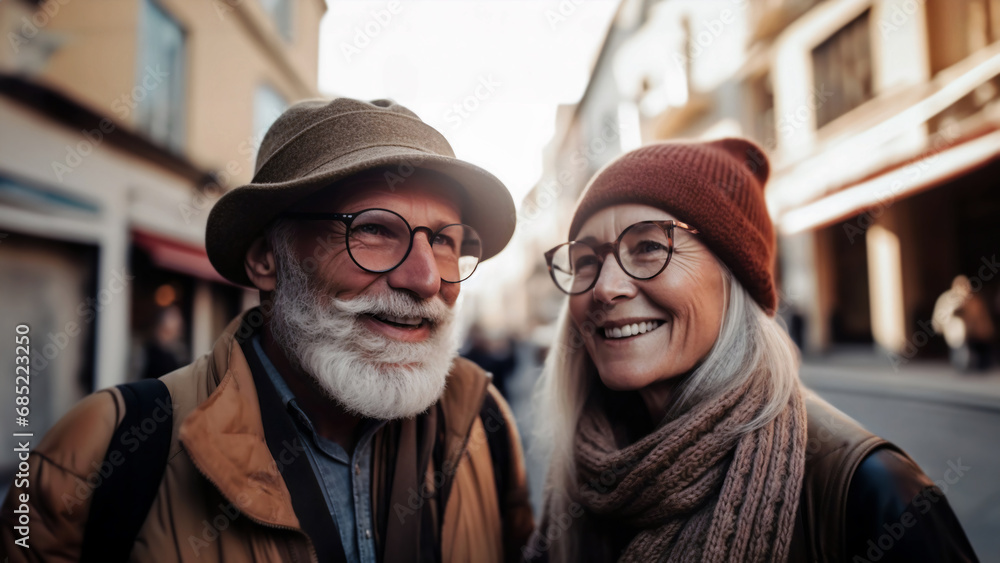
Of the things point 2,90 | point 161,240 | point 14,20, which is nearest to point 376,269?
point 14,20

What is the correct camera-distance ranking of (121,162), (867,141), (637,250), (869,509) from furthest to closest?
(867,141)
(121,162)
(637,250)
(869,509)

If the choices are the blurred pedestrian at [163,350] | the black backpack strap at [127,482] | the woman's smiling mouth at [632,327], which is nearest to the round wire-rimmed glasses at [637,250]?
the woman's smiling mouth at [632,327]

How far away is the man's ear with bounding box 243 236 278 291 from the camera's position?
183cm

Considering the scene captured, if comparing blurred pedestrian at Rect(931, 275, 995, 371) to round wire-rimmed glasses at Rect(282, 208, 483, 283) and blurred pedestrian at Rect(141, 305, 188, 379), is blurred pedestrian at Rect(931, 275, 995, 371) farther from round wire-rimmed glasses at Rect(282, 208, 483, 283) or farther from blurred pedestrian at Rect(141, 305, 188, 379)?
blurred pedestrian at Rect(141, 305, 188, 379)

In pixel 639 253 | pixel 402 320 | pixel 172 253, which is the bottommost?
pixel 402 320

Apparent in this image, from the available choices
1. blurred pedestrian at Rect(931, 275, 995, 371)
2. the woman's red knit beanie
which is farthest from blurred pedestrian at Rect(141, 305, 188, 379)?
blurred pedestrian at Rect(931, 275, 995, 371)

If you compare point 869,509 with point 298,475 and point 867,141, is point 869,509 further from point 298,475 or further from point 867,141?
point 867,141

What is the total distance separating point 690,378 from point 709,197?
62 centimetres

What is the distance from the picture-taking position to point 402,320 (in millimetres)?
1674

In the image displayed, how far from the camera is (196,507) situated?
1.35 metres

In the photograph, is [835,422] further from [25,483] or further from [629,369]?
[25,483]

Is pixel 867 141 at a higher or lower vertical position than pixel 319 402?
higher

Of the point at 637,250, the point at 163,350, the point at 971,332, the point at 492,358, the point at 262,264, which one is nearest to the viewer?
the point at 637,250

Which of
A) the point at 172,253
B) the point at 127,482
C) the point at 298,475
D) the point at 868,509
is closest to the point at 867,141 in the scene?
the point at 868,509
